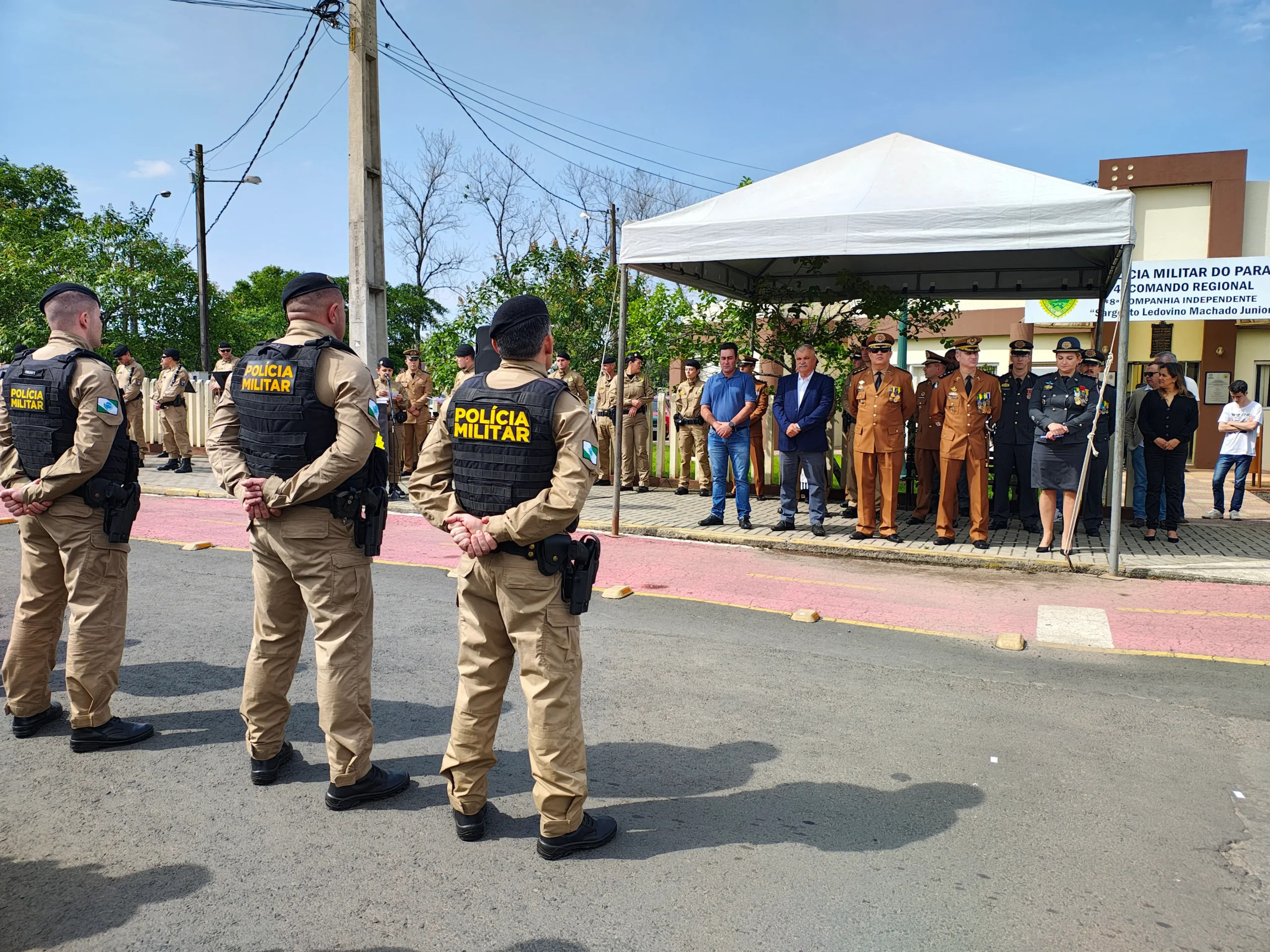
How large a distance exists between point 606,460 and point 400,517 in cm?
425

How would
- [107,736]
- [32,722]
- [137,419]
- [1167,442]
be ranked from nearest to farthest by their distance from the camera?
[107,736] < [32,722] < [1167,442] < [137,419]

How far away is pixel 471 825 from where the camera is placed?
333 cm

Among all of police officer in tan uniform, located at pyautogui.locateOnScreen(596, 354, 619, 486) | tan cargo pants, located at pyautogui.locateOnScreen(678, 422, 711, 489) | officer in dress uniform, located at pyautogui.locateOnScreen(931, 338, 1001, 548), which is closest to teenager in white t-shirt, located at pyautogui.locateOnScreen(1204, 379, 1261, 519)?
officer in dress uniform, located at pyautogui.locateOnScreen(931, 338, 1001, 548)

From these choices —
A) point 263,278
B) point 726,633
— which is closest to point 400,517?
point 726,633

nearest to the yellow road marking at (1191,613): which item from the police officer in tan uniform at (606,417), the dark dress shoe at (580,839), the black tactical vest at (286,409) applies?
the dark dress shoe at (580,839)

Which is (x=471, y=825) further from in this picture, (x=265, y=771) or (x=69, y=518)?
(x=69, y=518)

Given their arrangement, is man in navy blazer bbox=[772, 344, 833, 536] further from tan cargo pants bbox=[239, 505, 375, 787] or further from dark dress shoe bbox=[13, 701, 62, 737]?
dark dress shoe bbox=[13, 701, 62, 737]

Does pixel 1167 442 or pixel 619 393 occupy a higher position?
A: pixel 619 393

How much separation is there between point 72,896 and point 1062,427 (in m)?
8.30

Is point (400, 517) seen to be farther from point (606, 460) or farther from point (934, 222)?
point (934, 222)

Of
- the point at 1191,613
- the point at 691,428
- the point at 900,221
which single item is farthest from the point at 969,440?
the point at 691,428

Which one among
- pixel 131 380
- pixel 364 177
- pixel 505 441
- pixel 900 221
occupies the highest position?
pixel 364 177

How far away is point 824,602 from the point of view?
7.15 meters

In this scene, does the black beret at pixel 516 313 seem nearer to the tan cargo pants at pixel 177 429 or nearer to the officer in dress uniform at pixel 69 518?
the officer in dress uniform at pixel 69 518
